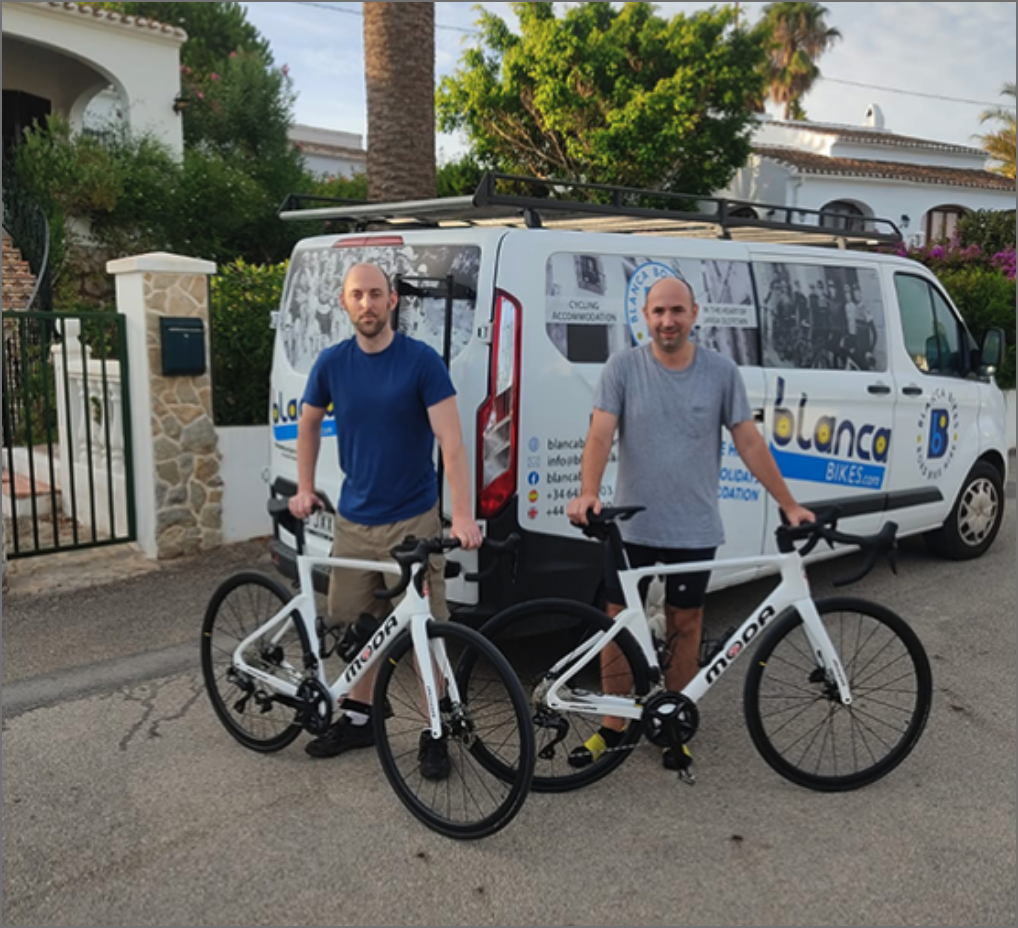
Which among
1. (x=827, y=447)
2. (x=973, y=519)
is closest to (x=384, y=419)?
(x=827, y=447)

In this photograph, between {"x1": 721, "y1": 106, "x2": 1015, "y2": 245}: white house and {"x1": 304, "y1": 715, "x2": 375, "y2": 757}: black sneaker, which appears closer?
{"x1": 304, "y1": 715, "x2": 375, "y2": 757}: black sneaker

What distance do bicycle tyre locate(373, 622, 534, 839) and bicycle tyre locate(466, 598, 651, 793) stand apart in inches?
5.6

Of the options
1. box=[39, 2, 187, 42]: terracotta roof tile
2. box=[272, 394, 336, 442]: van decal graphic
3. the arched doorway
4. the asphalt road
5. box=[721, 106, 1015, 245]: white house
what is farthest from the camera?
box=[721, 106, 1015, 245]: white house

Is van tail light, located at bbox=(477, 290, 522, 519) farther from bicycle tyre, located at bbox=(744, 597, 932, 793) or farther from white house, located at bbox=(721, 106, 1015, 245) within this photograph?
white house, located at bbox=(721, 106, 1015, 245)

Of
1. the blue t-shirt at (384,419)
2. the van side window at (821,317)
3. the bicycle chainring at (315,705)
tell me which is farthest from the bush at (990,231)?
the bicycle chainring at (315,705)

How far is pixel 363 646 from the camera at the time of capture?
3.64m

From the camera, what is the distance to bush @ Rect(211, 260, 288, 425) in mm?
7137

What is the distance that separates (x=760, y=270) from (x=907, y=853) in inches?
112

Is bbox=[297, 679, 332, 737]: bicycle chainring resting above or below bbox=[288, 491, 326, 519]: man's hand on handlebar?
below

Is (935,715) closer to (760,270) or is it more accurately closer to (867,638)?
(867,638)

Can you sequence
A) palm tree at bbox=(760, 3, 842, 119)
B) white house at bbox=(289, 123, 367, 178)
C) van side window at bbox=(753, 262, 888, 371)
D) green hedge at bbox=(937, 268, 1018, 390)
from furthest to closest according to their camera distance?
palm tree at bbox=(760, 3, 842, 119) < white house at bbox=(289, 123, 367, 178) < green hedge at bbox=(937, 268, 1018, 390) < van side window at bbox=(753, 262, 888, 371)

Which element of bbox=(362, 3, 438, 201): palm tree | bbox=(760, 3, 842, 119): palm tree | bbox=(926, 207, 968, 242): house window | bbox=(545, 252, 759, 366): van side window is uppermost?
bbox=(760, 3, 842, 119): palm tree

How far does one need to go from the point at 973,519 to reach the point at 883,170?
78.7 feet

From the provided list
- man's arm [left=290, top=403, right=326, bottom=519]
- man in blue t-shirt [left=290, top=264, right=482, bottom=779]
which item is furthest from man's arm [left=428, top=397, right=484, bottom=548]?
man's arm [left=290, top=403, right=326, bottom=519]
